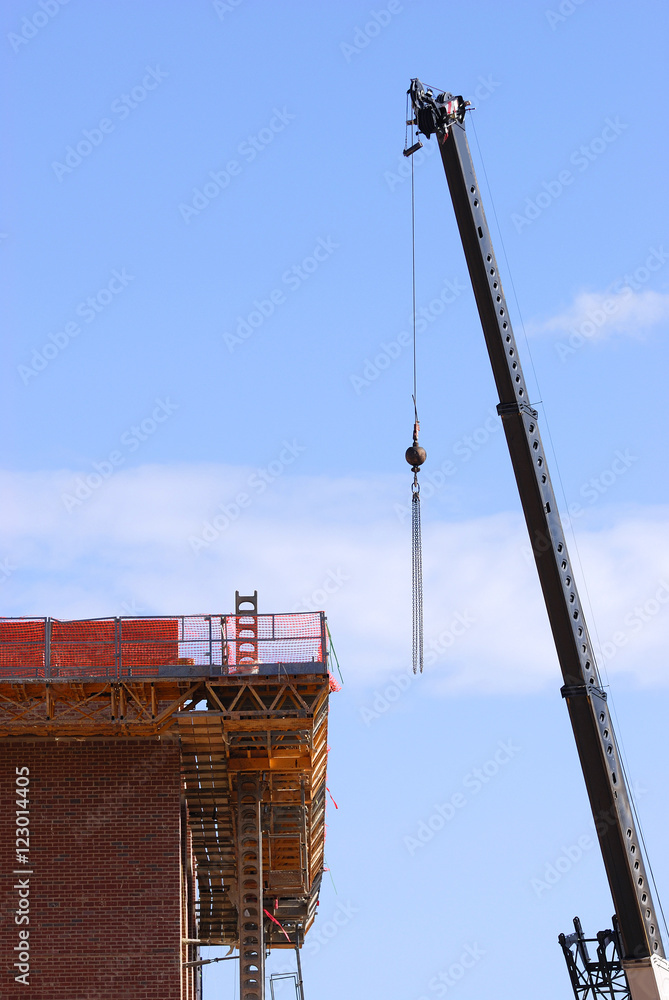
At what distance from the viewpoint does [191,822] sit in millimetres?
36594

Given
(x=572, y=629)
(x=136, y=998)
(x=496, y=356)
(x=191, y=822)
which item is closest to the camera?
(x=572, y=629)

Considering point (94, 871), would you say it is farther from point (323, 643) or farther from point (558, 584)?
point (558, 584)

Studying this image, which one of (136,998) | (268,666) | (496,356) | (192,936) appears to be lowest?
(136,998)

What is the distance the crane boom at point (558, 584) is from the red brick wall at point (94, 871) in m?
10.1

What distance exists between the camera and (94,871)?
31.1 m

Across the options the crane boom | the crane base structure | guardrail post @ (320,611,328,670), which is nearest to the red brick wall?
the crane base structure

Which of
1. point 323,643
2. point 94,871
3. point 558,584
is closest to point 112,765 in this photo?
point 94,871

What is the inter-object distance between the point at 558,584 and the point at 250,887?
11992mm

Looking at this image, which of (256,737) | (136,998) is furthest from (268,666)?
(136,998)

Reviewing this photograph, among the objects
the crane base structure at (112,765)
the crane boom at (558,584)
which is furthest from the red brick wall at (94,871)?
the crane boom at (558,584)

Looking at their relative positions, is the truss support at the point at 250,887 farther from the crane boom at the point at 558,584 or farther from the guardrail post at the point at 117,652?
the crane boom at the point at 558,584

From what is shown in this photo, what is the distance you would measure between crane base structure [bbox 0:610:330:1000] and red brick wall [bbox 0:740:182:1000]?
2 centimetres

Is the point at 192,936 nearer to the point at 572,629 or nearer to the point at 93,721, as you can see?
the point at 93,721

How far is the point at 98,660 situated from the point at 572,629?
10590 millimetres
